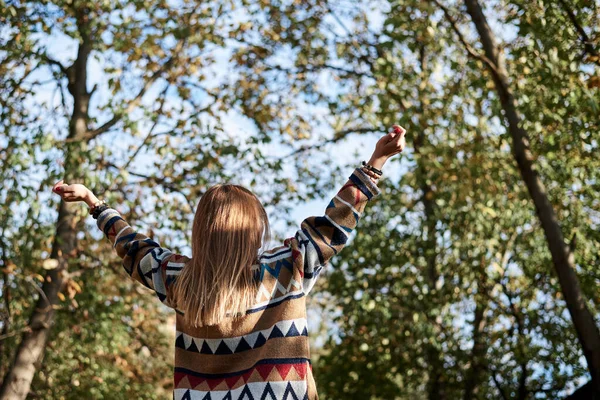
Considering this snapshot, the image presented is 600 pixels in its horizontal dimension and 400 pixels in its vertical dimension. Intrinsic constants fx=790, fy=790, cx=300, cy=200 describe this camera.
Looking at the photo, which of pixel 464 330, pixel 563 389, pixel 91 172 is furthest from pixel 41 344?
pixel 563 389

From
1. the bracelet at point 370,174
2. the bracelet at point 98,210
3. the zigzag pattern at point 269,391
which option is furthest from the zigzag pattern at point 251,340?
the bracelet at point 98,210

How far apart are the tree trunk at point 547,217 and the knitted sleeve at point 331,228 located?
4285 millimetres

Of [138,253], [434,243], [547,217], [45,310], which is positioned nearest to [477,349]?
[434,243]

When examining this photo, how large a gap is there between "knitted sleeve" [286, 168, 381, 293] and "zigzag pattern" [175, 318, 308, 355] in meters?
0.16

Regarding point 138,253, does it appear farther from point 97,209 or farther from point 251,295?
point 251,295

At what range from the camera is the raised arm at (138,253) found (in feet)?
8.26

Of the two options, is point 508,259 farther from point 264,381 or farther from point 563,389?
point 264,381

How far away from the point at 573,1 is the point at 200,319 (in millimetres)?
4412

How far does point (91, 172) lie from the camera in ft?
25.9

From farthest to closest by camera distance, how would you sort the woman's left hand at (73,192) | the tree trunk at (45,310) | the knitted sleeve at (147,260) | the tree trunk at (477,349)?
the tree trunk at (477,349) < the tree trunk at (45,310) < the woman's left hand at (73,192) < the knitted sleeve at (147,260)

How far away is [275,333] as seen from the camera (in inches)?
91.6

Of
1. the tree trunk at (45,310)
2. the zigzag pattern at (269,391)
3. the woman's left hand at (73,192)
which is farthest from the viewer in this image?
the tree trunk at (45,310)

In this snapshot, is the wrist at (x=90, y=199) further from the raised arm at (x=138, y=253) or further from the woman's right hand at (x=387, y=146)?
the woman's right hand at (x=387, y=146)

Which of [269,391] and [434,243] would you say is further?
[434,243]
